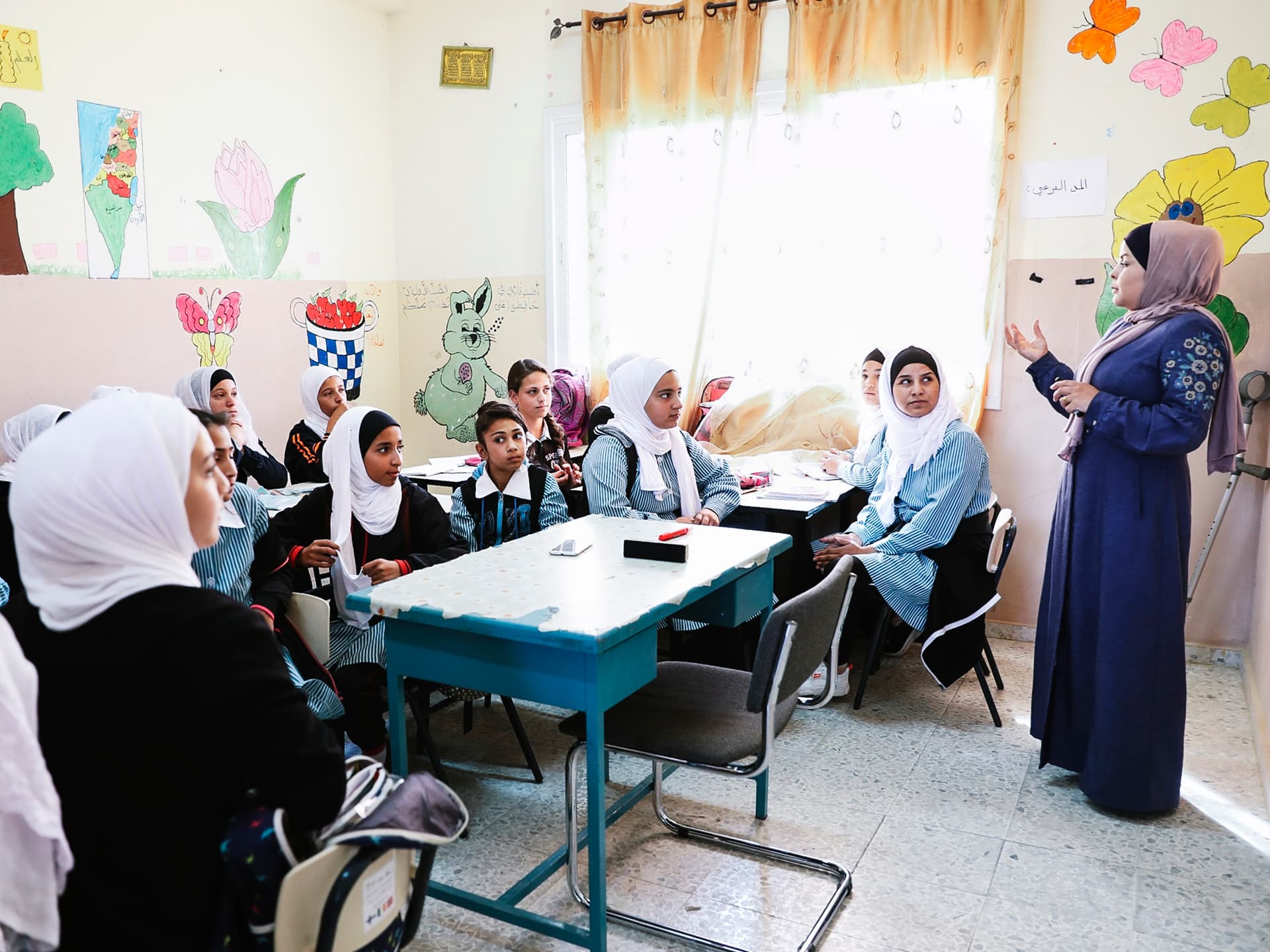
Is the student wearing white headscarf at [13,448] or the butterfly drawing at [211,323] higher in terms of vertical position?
the butterfly drawing at [211,323]

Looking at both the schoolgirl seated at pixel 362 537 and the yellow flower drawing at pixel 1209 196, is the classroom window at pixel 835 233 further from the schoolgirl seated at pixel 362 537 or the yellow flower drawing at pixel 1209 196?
the schoolgirl seated at pixel 362 537

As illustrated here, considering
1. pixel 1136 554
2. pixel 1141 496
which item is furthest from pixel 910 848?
pixel 1141 496

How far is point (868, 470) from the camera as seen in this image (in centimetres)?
387

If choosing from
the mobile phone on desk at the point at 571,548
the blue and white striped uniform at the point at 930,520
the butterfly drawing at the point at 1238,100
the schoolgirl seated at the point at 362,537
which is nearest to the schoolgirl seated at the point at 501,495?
the schoolgirl seated at the point at 362,537

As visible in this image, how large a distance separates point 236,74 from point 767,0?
238 cm

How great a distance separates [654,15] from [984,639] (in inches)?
124

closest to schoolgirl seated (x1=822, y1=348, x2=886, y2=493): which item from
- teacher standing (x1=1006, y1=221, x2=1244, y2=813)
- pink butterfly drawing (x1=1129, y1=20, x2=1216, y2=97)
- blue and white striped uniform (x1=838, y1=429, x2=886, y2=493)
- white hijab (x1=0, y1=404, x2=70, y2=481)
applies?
blue and white striped uniform (x1=838, y1=429, x2=886, y2=493)

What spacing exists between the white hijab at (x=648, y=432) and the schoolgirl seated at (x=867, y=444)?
2.59 feet

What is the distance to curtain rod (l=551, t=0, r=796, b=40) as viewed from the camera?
14.7ft

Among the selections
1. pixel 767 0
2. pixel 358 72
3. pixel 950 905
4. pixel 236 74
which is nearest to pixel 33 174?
pixel 236 74

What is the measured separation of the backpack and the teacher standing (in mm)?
2697

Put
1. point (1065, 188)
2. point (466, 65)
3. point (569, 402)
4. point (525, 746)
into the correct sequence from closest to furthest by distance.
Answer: point (525, 746)
point (1065, 188)
point (569, 402)
point (466, 65)

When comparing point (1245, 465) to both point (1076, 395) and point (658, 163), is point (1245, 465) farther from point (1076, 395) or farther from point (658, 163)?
point (658, 163)

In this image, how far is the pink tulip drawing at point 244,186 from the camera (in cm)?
448
